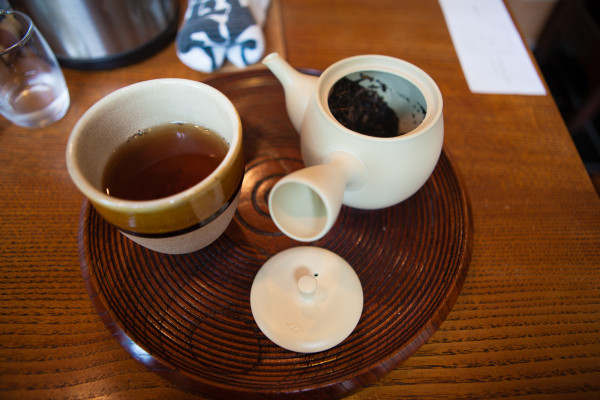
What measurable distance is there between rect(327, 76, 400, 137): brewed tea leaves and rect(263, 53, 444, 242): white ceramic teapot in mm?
11

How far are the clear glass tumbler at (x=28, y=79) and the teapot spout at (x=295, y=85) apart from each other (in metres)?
0.42

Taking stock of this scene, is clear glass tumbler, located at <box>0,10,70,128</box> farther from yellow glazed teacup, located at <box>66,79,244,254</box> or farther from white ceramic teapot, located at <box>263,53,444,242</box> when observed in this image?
white ceramic teapot, located at <box>263,53,444,242</box>

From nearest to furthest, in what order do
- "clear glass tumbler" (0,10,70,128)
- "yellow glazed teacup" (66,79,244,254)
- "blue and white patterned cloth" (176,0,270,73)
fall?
1. "yellow glazed teacup" (66,79,244,254)
2. "clear glass tumbler" (0,10,70,128)
3. "blue and white patterned cloth" (176,0,270,73)

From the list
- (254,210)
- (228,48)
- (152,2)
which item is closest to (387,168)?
(254,210)

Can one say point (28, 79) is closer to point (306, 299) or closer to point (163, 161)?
point (163, 161)

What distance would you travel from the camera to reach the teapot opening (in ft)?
1.76

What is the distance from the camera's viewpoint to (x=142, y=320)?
1.58 ft

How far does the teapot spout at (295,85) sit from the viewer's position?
0.54 metres

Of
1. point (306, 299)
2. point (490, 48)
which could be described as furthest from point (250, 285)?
point (490, 48)

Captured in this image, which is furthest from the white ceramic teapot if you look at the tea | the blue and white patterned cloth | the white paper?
the white paper

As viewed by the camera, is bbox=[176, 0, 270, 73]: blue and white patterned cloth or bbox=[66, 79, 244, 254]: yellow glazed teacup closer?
bbox=[66, 79, 244, 254]: yellow glazed teacup

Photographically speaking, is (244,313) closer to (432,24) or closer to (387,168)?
(387,168)

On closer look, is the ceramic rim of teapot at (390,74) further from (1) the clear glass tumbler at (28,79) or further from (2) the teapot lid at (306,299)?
(1) the clear glass tumbler at (28,79)

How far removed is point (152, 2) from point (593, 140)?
4.95 feet
